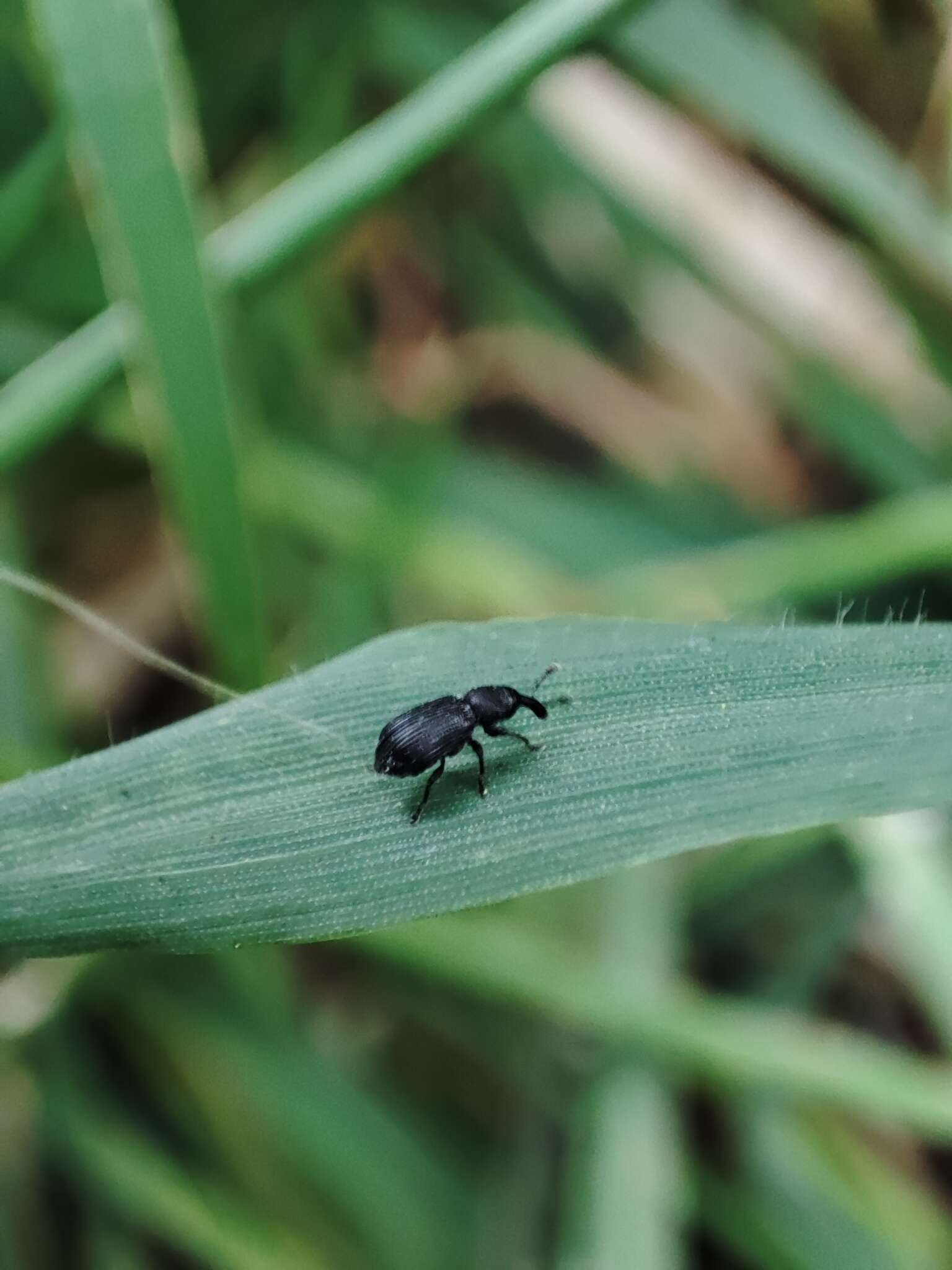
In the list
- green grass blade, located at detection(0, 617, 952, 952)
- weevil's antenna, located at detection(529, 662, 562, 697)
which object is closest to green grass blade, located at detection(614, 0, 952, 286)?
green grass blade, located at detection(0, 617, 952, 952)

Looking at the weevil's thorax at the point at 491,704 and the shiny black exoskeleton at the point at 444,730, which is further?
the weevil's thorax at the point at 491,704

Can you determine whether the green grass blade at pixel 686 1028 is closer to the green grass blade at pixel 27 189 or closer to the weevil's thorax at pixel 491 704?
the weevil's thorax at pixel 491 704

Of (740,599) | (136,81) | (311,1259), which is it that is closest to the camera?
(136,81)

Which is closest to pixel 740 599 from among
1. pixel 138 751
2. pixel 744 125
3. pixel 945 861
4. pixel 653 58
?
pixel 945 861

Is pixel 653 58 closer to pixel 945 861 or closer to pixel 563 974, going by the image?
pixel 945 861

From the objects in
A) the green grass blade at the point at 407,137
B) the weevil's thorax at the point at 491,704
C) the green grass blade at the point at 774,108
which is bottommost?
the weevil's thorax at the point at 491,704

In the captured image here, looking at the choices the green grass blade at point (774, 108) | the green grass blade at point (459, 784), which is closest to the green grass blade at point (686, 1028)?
the green grass blade at point (459, 784)

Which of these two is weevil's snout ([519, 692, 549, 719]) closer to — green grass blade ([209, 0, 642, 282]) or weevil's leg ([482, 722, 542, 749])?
weevil's leg ([482, 722, 542, 749])

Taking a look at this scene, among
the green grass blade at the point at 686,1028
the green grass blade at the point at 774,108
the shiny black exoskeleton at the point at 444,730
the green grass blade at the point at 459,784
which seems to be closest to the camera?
the green grass blade at the point at 459,784
